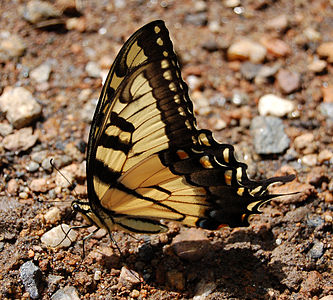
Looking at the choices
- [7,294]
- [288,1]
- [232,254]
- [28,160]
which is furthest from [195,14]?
[7,294]

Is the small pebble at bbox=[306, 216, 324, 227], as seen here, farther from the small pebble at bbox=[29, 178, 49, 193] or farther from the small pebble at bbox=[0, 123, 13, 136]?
the small pebble at bbox=[0, 123, 13, 136]

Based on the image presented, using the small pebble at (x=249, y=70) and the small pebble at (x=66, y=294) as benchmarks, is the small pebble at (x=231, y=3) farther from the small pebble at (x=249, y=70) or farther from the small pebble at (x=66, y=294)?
the small pebble at (x=66, y=294)

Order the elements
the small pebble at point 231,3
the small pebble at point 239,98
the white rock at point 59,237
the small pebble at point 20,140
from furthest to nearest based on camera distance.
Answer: the small pebble at point 231,3 < the small pebble at point 239,98 < the small pebble at point 20,140 < the white rock at point 59,237

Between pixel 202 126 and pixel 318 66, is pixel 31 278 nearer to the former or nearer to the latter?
pixel 202 126

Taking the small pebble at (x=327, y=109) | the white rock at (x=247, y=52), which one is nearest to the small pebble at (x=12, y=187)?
the white rock at (x=247, y=52)

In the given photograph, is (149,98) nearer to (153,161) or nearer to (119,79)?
(119,79)

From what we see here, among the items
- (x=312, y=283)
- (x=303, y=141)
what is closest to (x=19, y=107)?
(x=303, y=141)

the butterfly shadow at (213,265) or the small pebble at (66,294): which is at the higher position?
the small pebble at (66,294)
